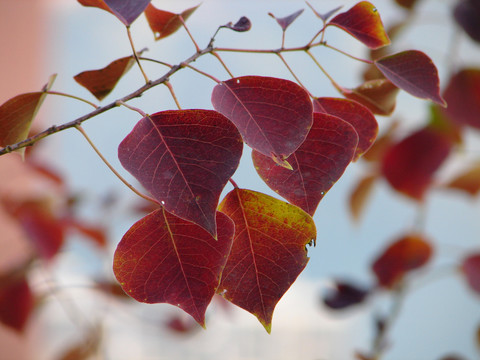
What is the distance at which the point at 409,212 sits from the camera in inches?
68.9

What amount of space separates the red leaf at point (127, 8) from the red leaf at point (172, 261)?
121 millimetres

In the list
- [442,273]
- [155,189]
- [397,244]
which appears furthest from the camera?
[442,273]

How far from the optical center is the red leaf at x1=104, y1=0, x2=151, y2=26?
0.30 meters

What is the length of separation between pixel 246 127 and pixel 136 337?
1.70 meters

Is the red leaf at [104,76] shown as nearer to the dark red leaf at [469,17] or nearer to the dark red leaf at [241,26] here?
the dark red leaf at [241,26]

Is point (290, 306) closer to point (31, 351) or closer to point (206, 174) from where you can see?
point (31, 351)

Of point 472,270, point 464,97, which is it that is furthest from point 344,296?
point 464,97

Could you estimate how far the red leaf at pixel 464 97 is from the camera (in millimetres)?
822

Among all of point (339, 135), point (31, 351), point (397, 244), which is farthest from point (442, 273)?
point (31, 351)

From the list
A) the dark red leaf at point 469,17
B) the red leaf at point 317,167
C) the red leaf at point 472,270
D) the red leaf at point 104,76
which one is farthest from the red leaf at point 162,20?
the red leaf at point 472,270

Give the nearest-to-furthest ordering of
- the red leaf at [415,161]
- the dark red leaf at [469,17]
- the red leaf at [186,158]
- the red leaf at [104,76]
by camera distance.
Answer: the red leaf at [186,158]
the red leaf at [104,76]
the dark red leaf at [469,17]
the red leaf at [415,161]

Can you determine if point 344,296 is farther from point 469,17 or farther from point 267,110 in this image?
point 267,110

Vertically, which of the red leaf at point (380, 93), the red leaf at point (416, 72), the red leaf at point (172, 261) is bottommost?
the red leaf at point (172, 261)

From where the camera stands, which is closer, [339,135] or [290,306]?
[339,135]
